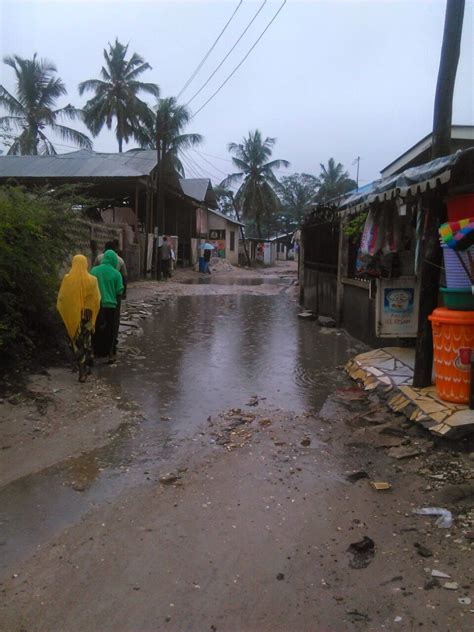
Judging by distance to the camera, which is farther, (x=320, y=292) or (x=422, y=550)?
(x=320, y=292)

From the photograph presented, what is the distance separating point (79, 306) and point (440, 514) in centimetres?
481

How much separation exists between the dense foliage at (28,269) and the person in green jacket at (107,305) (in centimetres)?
61

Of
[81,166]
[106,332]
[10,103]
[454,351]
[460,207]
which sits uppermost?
[10,103]

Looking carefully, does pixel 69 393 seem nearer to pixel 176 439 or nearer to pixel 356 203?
pixel 176 439

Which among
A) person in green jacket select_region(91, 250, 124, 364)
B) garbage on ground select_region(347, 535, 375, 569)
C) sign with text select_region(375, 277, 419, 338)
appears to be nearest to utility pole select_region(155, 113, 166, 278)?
person in green jacket select_region(91, 250, 124, 364)

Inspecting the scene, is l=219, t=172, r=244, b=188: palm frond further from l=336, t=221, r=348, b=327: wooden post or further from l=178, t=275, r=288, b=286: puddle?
l=336, t=221, r=348, b=327: wooden post

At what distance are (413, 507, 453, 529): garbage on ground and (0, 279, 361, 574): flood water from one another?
2.13 meters

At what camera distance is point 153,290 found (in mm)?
19172

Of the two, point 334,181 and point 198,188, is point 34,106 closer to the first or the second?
point 198,188

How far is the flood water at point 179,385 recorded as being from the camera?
3.83m

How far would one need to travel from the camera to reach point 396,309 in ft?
24.6

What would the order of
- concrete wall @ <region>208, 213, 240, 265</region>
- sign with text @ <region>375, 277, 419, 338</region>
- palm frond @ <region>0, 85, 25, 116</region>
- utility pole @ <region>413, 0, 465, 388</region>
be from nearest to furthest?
utility pole @ <region>413, 0, 465, 388</region> < sign with text @ <region>375, 277, 419, 338</region> < palm frond @ <region>0, 85, 25, 116</region> < concrete wall @ <region>208, 213, 240, 265</region>

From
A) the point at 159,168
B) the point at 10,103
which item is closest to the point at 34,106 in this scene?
the point at 10,103

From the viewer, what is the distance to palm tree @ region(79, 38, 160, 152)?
3744cm
